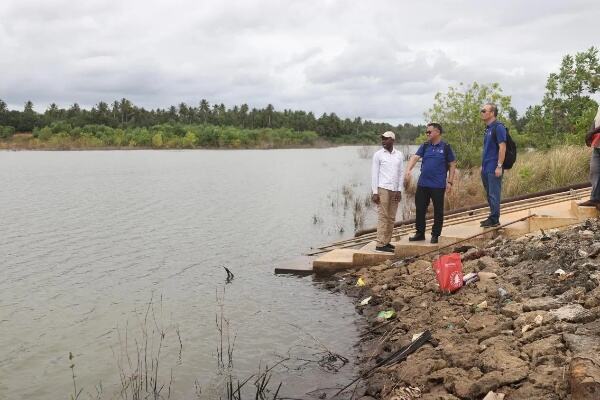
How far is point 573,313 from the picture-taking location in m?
5.39

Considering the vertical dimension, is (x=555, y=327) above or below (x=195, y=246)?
above

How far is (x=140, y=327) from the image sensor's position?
8719mm

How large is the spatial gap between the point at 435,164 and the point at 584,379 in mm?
5634

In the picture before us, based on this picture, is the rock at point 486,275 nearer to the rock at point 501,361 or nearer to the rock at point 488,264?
the rock at point 488,264

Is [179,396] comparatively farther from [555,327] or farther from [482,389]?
[555,327]

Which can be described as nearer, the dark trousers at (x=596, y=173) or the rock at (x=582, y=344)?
the rock at (x=582, y=344)

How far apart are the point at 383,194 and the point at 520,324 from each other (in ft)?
13.8

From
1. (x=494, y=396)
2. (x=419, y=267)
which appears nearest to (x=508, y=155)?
(x=419, y=267)

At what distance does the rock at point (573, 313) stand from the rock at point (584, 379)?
44.1 inches

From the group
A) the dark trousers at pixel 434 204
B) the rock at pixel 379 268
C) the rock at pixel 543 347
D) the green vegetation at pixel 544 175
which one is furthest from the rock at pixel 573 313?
the green vegetation at pixel 544 175

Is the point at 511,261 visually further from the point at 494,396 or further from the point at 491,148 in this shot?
the point at 494,396

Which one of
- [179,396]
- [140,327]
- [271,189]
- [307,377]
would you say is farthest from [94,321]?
[271,189]

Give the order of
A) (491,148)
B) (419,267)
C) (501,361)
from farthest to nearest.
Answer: (419,267)
(491,148)
(501,361)

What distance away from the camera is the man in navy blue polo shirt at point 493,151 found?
9.00 m
